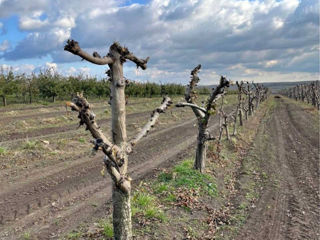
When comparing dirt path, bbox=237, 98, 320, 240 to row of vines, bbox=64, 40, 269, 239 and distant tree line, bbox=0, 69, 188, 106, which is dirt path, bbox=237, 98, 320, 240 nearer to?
row of vines, bbox=64, 40, 269, 239

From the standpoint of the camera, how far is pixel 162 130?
24062 millimetres

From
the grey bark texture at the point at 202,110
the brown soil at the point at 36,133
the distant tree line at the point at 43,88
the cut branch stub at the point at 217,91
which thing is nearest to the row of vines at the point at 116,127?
the cut branch stub at the point at 217,91

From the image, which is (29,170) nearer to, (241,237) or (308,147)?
(241,237)

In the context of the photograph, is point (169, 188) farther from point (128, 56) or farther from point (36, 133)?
point (36, 133)

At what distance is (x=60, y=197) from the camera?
9.97 metres

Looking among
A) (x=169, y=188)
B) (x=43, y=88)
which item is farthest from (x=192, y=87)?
(x=43, y=88)

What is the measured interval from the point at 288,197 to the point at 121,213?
818cm

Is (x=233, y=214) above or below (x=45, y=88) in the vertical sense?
below

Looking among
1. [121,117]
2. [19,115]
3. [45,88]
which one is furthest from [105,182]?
[45,88]

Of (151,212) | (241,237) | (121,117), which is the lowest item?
(241,237)

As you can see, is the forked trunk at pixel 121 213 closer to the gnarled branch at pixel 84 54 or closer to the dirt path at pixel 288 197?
the gnarled branch at pixel 84 54

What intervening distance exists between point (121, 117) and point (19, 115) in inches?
1041

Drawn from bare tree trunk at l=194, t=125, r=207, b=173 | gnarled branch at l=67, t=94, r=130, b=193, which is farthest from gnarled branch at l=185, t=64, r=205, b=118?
Answer: gnarled branch at l=67, t=94, r=130, b=193

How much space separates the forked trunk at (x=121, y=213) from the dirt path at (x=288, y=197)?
12.8ft
